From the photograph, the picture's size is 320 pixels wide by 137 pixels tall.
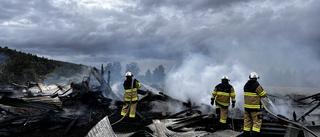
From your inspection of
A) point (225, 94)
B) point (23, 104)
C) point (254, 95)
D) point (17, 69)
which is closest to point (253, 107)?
point (254, 95)

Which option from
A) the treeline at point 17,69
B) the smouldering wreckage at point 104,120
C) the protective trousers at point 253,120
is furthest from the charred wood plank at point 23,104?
the treeline at point 17,69

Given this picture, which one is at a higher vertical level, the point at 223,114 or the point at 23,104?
the point at 23,104

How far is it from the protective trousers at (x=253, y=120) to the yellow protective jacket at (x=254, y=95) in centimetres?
18

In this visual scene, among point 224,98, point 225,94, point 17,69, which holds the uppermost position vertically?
point 17,69

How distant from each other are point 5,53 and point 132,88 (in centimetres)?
2990

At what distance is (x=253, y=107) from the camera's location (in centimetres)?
640

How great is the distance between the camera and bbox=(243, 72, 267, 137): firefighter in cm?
631

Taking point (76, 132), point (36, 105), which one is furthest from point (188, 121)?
point (36, 105)

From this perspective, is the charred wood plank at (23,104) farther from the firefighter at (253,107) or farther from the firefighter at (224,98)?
the firefighter at (253,107)

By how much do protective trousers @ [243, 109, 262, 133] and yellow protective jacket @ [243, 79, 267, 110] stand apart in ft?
0.58

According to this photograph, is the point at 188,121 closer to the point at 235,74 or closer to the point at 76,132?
the point at 76,132

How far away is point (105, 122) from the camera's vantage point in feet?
16.9

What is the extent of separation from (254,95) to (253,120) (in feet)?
2.45

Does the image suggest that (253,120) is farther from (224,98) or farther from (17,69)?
(17,69)
